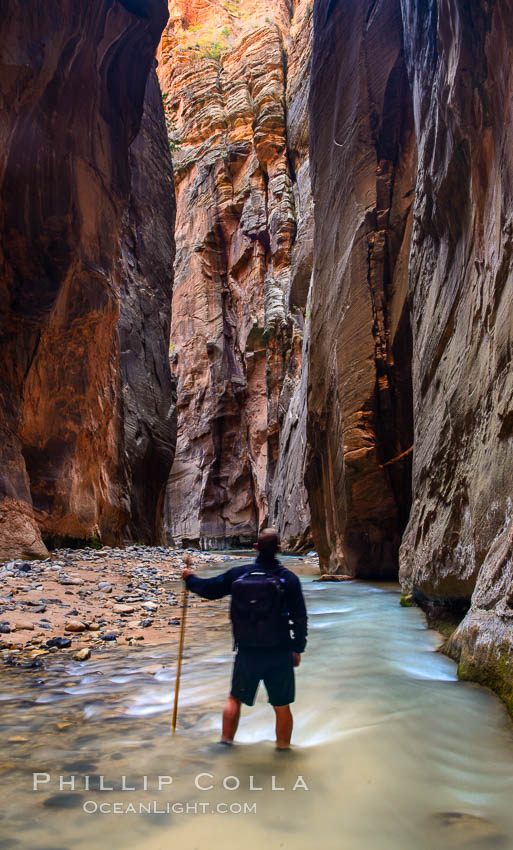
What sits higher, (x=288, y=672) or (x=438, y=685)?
(x=288, y=672)

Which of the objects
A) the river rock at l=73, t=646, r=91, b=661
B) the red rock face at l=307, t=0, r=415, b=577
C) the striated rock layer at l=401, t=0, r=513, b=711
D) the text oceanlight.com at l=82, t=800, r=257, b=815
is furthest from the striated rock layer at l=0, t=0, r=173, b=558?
the text oceanlight.com at l=82, t=800, r=257, b=815

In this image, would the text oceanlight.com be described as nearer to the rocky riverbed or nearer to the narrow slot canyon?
the narrow slot canyon

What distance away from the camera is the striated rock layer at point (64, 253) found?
991 cm

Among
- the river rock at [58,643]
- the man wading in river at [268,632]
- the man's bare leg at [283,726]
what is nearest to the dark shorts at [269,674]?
the man wading in river at [268,632]

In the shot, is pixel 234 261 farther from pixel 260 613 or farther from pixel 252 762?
pixel 252 762

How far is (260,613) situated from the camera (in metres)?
2.85

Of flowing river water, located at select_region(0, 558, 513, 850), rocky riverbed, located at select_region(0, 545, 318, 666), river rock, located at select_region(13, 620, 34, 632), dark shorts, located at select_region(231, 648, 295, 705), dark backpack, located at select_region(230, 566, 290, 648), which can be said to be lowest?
rocky riverbed, located at select_region(0, 545, 318, 666)

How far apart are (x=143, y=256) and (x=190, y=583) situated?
20421 millimetres

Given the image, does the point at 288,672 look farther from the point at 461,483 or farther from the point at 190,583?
the point at 461,483

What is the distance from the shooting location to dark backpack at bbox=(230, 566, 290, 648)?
2848mm

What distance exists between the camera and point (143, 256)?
2172cm

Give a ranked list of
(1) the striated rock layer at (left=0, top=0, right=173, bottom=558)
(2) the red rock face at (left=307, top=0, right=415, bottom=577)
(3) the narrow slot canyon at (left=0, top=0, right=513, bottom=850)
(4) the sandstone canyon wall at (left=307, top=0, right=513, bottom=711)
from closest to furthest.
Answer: (3) the narrow slot canyon at (left=0, top=0, right=513, bottom=850) < (4) the sandstone canyon wall at (left=307, top=0, right=513, bottom=711) < (1) the striated rock layer at (left=0, top=0, right=173, bottom=558) < (2) the red rock face at (left=307, top=0, right=415, bottom=577)

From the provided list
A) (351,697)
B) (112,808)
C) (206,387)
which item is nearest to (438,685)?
(351,697)

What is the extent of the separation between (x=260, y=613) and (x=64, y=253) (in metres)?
11.5
